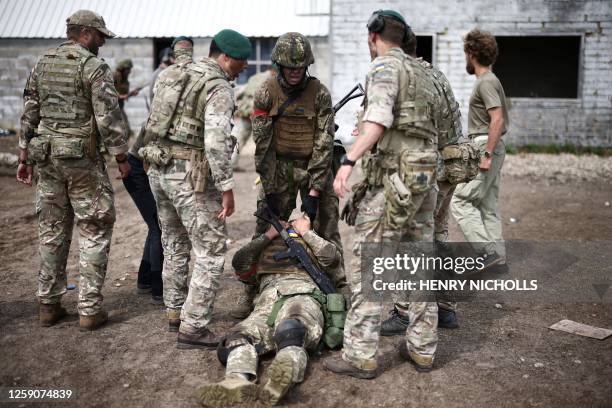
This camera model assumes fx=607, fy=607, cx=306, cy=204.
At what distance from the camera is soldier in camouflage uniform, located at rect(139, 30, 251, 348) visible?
4188 mm

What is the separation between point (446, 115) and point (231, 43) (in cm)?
160

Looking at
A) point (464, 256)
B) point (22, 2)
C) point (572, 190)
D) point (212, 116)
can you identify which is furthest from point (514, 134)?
point (22, 2)

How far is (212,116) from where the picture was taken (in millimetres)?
4141

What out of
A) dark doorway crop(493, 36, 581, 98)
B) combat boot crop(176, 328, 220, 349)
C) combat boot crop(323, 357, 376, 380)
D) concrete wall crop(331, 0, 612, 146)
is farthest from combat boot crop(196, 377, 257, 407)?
dark doorway crop(493, 36, 581, 98)

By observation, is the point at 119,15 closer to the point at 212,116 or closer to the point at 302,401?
the point at 212,116

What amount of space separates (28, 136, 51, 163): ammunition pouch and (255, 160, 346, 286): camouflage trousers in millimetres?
1733

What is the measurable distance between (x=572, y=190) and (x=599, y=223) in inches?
83.0

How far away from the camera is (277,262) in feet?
15.9

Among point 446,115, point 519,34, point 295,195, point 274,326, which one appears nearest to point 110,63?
point 519,34

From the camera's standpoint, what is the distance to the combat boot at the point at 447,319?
4840 millimetres

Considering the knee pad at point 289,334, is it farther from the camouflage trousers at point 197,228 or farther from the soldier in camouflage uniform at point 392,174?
the camouflage trousers at point 197,228

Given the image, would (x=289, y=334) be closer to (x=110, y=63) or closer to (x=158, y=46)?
(x=110, y=63)

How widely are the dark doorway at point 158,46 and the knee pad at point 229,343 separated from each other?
1165 centimetres

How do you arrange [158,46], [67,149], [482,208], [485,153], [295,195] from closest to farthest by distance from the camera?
[67,149], [295,195], [485,153], [482,208], [158,46]
